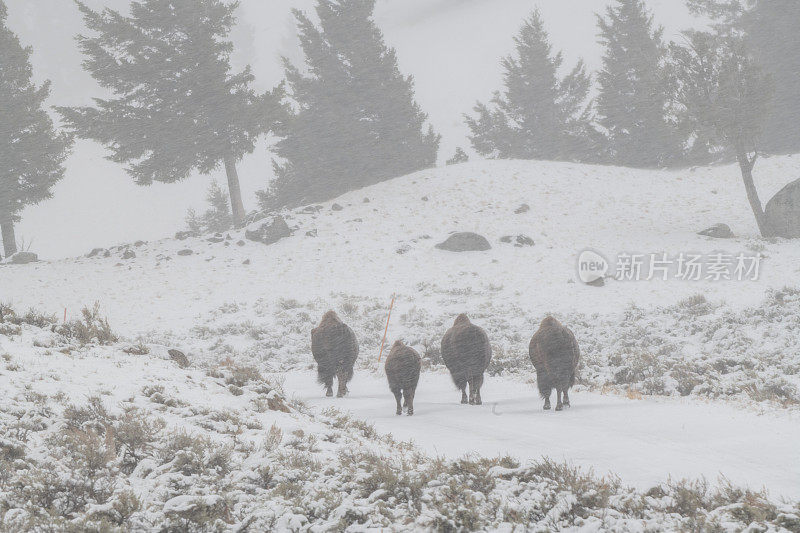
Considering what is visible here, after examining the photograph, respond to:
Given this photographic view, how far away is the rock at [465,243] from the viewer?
25.5 m

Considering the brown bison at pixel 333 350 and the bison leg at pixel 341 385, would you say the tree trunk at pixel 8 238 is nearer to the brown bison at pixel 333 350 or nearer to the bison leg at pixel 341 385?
the brown bison at pixel 333 350

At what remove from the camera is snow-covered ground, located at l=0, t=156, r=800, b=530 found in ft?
18.7

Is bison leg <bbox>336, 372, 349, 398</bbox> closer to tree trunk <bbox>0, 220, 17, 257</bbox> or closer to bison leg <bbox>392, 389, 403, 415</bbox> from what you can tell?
bison leg <bbox>392, 389, 403, 415</bbox>

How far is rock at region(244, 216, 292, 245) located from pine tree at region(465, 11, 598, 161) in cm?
2071

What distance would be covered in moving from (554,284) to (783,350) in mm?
10352

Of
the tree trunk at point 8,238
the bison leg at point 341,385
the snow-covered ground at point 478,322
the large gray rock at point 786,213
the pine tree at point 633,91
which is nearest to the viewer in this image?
the snow-covered ground at point 478,322

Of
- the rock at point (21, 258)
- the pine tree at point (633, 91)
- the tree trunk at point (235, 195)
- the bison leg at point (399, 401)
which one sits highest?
the pine tree at point (633, 91)

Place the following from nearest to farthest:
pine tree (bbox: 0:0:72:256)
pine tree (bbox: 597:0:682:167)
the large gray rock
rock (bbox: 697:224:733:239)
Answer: the large gray rock
rock (bbox: 697:224:733:239)
pine tree (bbox: 0:0:72:256)
pine tree (bbox: 597:0:682:167)

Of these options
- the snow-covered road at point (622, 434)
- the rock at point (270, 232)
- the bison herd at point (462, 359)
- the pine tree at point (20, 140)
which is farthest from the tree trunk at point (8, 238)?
the snow-covered road at point (622, 434)

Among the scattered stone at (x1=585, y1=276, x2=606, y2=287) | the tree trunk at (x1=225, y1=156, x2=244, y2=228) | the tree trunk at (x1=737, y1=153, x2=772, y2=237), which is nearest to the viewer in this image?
the scattered stone at (x1=585, y1=276, x2=606, y2=287)

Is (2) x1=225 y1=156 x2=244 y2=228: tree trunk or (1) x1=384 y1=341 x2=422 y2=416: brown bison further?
(2) x1=225 y1=156 x2=244 y2=228: tree trunk

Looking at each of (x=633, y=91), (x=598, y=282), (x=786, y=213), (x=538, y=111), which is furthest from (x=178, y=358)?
(x=538, y=111)

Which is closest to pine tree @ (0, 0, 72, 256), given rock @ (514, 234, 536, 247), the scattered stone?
rock @ (514, 234, 536, 247)

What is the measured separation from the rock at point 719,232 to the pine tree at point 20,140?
33.5 metres
